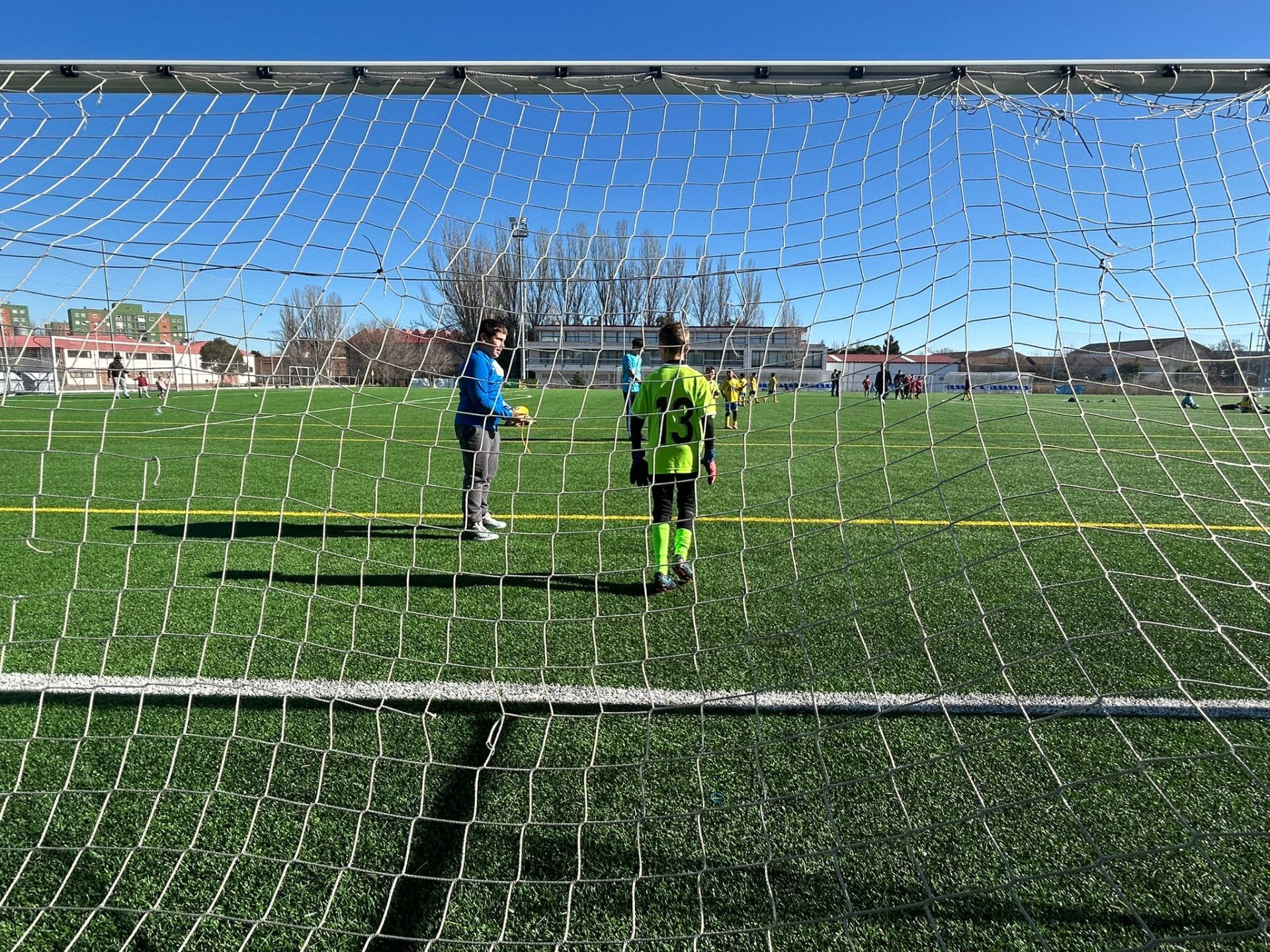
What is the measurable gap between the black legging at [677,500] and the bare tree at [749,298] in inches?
41.4

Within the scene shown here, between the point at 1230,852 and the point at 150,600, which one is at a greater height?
the point at 150,600

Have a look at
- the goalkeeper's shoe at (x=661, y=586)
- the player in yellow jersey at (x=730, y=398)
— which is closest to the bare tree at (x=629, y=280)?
the goalkeeper's shoe at (x=661, y=586)

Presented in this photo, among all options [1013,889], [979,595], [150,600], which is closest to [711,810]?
[1013,889]

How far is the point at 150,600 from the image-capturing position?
345cm

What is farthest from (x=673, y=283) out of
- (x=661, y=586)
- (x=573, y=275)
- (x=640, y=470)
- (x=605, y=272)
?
(x=661, y=586)

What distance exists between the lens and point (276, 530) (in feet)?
17.4

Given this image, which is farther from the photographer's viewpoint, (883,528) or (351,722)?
(883,528)

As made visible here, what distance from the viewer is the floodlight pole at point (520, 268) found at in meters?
3.05

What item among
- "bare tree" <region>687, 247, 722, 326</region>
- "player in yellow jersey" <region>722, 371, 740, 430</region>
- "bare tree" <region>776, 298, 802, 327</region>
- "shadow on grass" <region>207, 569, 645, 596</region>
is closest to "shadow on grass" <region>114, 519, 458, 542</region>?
"shadow on grass" <region>207, 569, 645, 596</region>

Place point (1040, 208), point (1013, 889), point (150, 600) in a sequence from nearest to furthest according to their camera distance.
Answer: point (1013, 889)
point (1040, 208)
point (150, 600)

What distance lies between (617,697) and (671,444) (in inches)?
54.3

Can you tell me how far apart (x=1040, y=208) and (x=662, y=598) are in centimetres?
249

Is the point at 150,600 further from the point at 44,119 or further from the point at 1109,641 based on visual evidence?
the point at 1109,641

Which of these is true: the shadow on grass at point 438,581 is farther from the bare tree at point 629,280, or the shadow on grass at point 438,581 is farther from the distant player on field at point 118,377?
the bare tree at point 629,280
